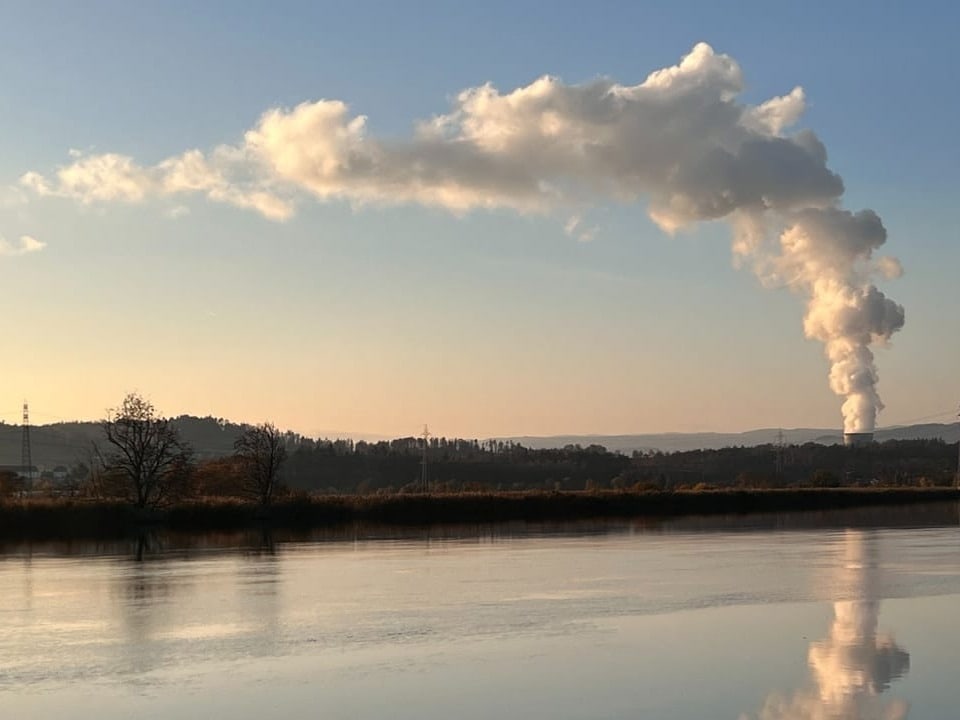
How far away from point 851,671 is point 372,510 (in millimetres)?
40720

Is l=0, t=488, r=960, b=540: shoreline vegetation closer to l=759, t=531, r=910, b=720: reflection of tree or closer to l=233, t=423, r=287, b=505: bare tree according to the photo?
l=233, t=423, r=287, b=505: bare tree

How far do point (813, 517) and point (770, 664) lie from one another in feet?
142

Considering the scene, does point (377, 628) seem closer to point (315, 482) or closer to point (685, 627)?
point (685, 627)

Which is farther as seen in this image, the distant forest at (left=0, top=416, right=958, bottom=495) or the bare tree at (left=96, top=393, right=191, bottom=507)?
the distant forest at (left=0, top=416, right=958, bottom=495)

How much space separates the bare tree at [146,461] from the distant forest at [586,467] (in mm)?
25887

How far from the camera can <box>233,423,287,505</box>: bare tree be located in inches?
2218

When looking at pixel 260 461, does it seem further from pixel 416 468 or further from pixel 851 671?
pixel 416 468

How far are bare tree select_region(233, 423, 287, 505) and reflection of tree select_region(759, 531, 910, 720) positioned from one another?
3793 centimetres

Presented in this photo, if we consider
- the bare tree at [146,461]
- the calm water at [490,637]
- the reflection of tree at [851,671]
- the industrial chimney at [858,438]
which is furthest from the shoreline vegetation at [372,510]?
the industrial chimney at [858,438]

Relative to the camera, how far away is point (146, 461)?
2092 inches

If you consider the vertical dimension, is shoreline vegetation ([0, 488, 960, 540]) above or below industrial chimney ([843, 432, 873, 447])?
below

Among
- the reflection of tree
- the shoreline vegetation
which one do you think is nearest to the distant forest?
the shoreline vegetation

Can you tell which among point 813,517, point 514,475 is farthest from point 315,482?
point 813,517

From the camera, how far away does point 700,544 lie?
117ft
